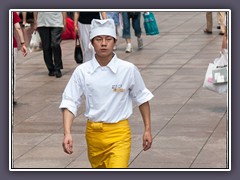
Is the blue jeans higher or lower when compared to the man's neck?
lower

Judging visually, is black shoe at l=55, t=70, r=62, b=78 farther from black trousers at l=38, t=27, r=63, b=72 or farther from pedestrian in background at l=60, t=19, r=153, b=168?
pedestrian in background at l=60, t=19, r=153, b=168

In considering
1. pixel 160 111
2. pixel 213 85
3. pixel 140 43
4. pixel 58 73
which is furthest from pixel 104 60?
pixel 140 43

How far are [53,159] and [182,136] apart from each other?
171cm

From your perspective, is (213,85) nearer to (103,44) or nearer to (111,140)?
(111,140)

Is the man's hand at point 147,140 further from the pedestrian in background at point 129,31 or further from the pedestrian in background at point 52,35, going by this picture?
the pedestrian in background at point 129,31

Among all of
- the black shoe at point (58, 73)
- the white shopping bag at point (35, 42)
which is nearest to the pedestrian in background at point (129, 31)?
the white shopping bag at point (35, 42)

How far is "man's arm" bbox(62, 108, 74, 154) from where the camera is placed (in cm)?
771

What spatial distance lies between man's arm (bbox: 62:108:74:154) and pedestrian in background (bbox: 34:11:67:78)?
7.01m

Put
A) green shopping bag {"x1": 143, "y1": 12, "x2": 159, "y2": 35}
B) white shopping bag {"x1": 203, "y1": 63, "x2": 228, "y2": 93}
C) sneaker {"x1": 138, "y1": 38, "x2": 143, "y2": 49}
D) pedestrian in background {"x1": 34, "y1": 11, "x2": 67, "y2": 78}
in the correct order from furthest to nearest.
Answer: sneaker {"x1": 138, "y1": 38, "x2": 143, "y2": 49} < green shopping bag {"x1": 143, "y1": 12, "x2": 159, "y2": 35} < pedestrian in background {"x1": 34, "y1": 11, "x2": 67, "y2": 78} < white shopping bag {"x1": 203, "y1": 63, "x2": 228, "y2": 93}

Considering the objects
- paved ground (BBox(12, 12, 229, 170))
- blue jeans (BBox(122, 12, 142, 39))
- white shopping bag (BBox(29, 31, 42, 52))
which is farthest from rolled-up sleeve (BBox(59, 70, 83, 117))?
blue jeans (BBox(122, 12, 142, 39))

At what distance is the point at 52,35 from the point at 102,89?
7472 millimetres

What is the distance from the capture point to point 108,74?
799 cm

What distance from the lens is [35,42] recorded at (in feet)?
50.8

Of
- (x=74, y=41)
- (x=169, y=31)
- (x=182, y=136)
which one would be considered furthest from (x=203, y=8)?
(x=169, y=31)
